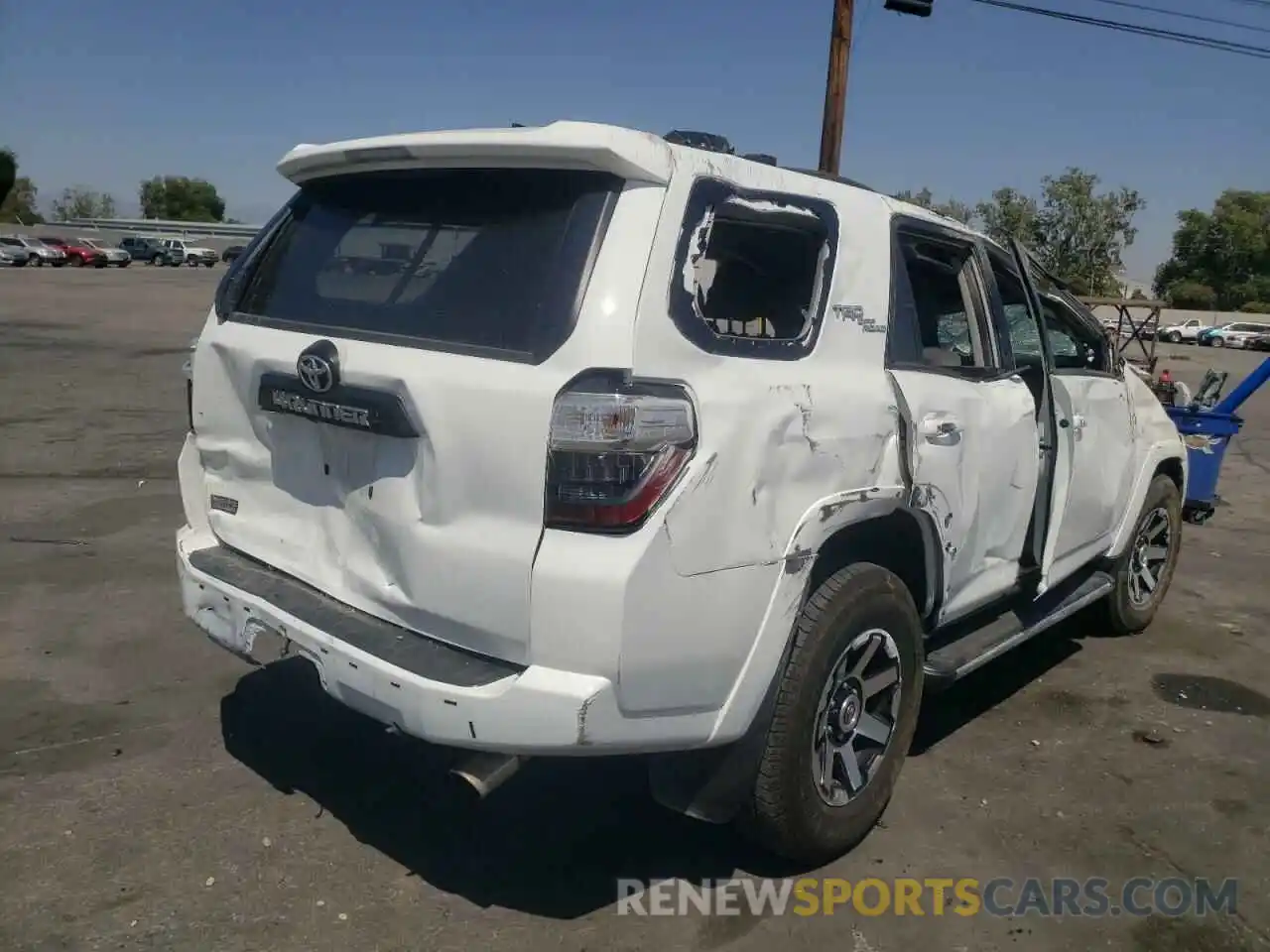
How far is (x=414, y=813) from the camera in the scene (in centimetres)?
350

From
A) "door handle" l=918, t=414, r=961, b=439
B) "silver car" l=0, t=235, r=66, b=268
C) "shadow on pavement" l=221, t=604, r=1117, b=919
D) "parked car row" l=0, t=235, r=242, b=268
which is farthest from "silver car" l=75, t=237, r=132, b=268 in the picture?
"door handle" l=918, t=414, r=961, b=439

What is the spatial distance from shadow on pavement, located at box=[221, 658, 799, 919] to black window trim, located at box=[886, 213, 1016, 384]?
1.64 meters

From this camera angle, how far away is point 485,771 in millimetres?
2688

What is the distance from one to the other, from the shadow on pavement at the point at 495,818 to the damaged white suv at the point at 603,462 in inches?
17.8

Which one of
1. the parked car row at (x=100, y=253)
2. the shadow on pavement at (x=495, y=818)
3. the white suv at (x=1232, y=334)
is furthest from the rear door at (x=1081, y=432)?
the white suv at (x=1232, y=334)

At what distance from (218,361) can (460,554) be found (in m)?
1.24

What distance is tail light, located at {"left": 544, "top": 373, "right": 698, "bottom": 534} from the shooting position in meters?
2.49

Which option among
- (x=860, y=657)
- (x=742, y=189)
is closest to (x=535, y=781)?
(x=860, y=657)

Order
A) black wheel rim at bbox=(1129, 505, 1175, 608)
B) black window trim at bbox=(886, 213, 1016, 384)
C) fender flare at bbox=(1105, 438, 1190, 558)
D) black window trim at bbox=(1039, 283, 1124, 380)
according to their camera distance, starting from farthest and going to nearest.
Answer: black wheel rim at bbox=(1129, 505, 1175, 608) → fender flare at bbox=(1105, 438, 1190, 558) → black window trim at bbox=(1039, 283, 1124, 380) → black window trim at bbox=(886, 213, 1016, 384)

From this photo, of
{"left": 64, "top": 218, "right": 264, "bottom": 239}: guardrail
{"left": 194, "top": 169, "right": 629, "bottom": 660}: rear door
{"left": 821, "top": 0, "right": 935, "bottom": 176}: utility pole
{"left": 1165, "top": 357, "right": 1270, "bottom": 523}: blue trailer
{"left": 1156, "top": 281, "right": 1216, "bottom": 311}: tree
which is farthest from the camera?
{"left": 1156, "top": 281, "right": 1216, "bottom": 311}: tree

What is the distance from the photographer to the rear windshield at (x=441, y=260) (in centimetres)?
269

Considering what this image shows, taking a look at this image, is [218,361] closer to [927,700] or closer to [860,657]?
[860,657]

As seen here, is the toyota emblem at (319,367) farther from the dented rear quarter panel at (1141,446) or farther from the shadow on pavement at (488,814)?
the dented rear quarter panel at (1141,446)

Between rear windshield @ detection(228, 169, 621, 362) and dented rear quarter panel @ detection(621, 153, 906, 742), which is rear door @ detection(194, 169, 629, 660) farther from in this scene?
dented rear quarter panel @ detection(621, 153, 906, 742)
